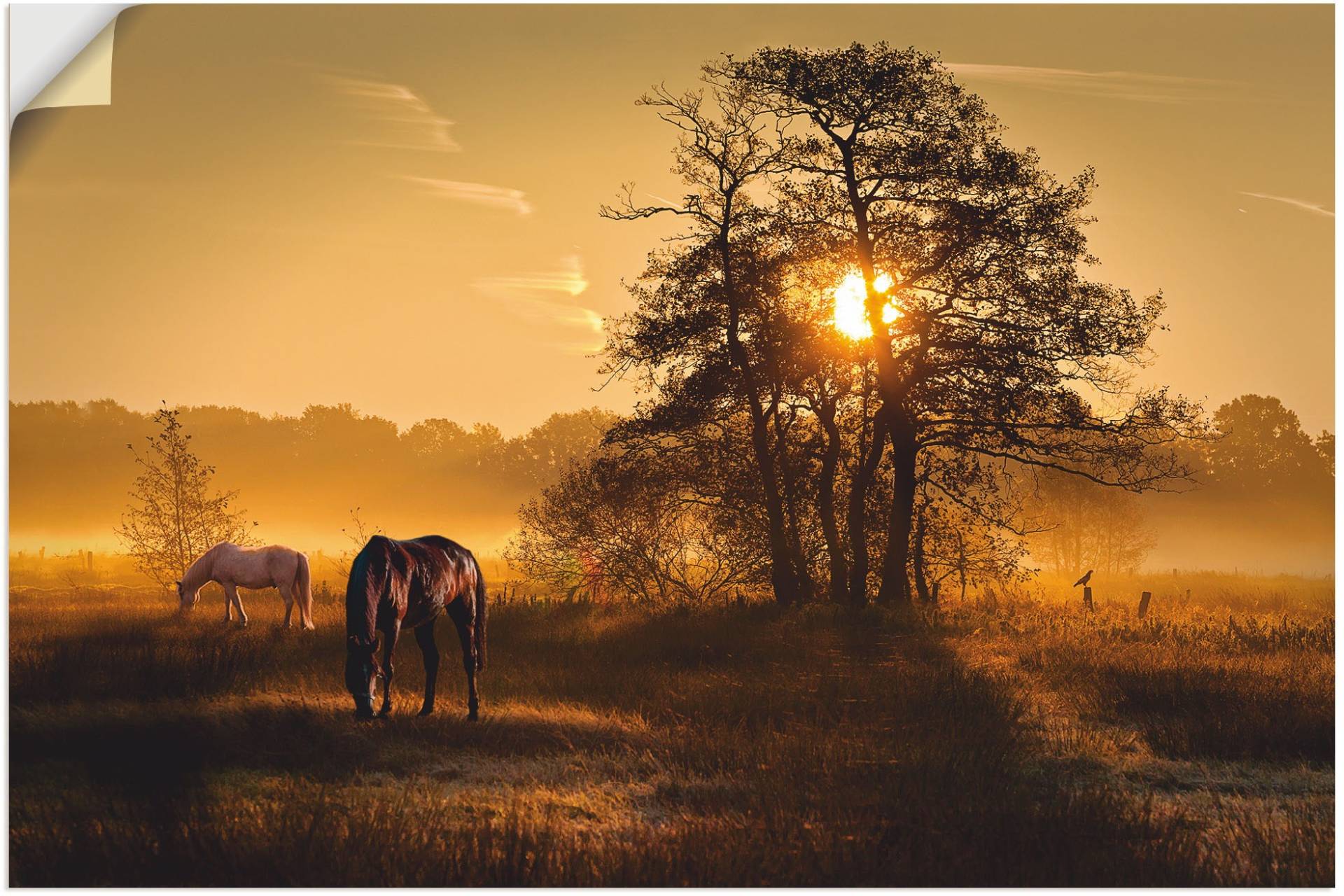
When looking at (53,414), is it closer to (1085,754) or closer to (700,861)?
(700,861)

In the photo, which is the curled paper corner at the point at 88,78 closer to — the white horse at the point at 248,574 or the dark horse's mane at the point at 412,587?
the dark horse's mane at the point at 412,587

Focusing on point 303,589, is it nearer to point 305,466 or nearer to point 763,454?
point 305,466

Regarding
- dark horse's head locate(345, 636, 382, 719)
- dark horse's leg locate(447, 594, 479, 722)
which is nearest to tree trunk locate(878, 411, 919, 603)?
dark horse's leg locate(447, 594, 479, 722)

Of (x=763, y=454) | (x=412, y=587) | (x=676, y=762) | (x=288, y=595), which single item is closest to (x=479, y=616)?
(x=412, y=587)

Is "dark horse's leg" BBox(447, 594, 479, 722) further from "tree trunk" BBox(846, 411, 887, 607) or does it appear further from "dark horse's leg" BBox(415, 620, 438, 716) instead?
"tree trunk" BBox(846, 411, 887, 607)

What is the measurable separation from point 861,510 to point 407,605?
7770mm

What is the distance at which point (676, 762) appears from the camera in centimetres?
789

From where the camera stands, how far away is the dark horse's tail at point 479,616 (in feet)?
30.0

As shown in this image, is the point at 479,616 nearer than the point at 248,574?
Yes

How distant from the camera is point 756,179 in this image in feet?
42.6

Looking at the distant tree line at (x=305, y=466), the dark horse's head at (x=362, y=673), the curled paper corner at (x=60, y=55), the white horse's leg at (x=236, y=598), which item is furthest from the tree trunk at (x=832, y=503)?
the curled paper corner at (x=60, y=55)

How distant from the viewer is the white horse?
12828 millimetres

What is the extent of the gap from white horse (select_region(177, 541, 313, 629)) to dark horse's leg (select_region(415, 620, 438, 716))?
4.40 meters

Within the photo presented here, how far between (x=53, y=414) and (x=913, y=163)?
9210mm
